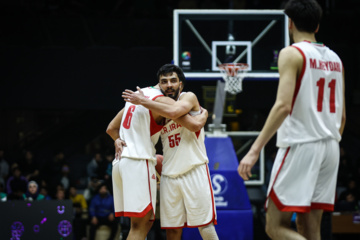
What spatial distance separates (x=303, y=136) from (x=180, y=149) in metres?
1.78

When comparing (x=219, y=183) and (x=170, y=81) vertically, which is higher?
(x=170, y=81)

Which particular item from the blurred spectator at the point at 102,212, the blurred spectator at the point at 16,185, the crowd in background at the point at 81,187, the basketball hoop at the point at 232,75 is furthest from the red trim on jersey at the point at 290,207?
the blurred spectator at the point at 16,185

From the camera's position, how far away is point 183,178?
16.6 ft

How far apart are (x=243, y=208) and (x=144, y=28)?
27.3ft

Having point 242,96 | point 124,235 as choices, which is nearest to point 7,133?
point 242,96

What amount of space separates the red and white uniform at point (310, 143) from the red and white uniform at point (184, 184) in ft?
5.11

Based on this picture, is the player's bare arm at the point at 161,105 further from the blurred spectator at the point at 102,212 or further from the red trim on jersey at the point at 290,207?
the blurred spectator at the point at 102,212

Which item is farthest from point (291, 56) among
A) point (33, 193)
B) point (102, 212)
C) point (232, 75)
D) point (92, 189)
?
point (92, 189)

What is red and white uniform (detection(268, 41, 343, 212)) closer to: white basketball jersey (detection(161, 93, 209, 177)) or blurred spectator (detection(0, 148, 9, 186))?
white basketball jersey (detection(161, 93, 209, 177))

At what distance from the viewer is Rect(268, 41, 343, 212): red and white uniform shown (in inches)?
137

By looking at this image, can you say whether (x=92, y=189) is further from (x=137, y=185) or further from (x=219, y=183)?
(x=137, y=185)

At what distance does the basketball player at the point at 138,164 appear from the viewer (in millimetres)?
4875

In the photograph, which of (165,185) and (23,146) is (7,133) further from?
(165,185)


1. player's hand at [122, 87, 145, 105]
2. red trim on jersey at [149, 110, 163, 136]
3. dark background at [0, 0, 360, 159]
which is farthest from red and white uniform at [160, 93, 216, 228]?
dark background at [0, 0, 360, 159]
